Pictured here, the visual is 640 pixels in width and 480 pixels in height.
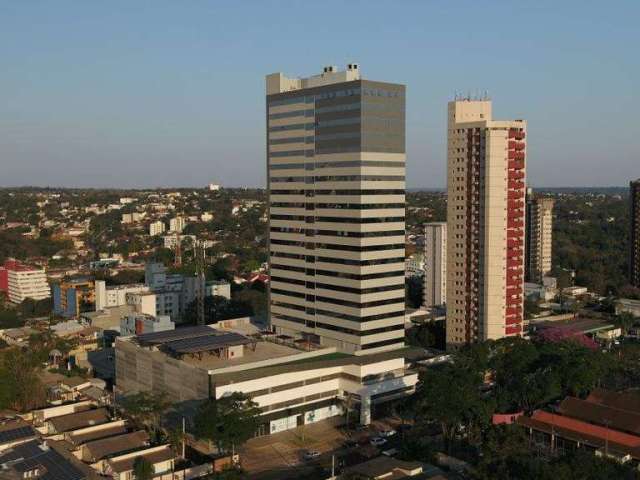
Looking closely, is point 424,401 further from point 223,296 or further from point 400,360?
point 223,296

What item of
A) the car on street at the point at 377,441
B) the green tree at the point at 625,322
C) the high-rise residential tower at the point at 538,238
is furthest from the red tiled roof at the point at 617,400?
the high-rise residential tower at the point at 538,238

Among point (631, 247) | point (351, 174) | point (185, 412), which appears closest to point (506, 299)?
point (351, 174)

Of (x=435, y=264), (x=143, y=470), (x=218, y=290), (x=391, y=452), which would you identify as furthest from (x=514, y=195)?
(x=143, y=470)

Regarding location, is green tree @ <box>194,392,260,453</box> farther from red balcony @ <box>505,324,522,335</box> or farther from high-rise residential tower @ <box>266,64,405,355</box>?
red balcony @ <box>505,324,522,335</box>

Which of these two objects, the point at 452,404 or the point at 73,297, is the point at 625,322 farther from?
the point at 73,297

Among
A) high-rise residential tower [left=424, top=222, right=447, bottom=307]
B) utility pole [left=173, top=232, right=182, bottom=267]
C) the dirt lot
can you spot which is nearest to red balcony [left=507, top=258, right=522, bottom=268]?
high-rise residential tower [left=424, top=222, right=447, bottom=307]

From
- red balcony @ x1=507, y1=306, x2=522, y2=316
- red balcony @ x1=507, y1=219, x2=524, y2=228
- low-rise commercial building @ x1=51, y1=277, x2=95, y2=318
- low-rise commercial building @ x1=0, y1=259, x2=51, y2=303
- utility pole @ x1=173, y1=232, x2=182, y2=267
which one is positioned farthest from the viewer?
utility pole @ x1=173, y1=232, x2=182, y2=267
